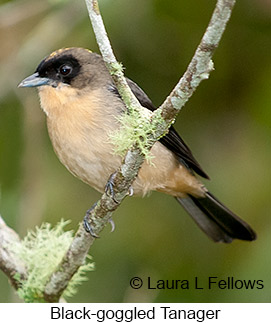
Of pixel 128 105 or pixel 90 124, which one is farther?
pixel 90 124

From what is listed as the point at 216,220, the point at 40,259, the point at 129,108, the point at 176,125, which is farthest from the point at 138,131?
the point at 176,125

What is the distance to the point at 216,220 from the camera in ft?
15.2

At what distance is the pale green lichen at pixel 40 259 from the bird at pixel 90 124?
0.38 meters

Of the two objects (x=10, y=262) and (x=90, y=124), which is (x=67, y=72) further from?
(x=10, y=262)

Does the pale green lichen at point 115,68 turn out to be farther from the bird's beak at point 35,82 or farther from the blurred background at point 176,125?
the blurred background at point 176,125

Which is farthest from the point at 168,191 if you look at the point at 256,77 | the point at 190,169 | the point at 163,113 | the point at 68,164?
the point at 163,113

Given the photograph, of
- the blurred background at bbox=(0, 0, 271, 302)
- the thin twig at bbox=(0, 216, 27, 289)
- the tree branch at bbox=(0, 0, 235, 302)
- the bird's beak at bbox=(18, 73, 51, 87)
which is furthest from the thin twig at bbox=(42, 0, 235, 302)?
the blurred background at bbox=(0, 0, 271, 302)

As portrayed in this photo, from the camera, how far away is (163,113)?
285 centimetres

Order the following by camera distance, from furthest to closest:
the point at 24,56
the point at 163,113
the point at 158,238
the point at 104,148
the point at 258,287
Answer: the point at 158,238, the point at 24,56, the point at 258,287, the point at 104,148, the point at 163,113

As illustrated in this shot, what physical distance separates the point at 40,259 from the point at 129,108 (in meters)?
1.23

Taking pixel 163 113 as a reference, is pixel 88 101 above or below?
above

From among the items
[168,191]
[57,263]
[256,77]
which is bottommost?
[57,263]

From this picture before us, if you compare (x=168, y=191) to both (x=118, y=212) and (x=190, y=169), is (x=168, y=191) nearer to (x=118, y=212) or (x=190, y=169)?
(x=190, y=169)

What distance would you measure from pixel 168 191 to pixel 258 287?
0.80 m
